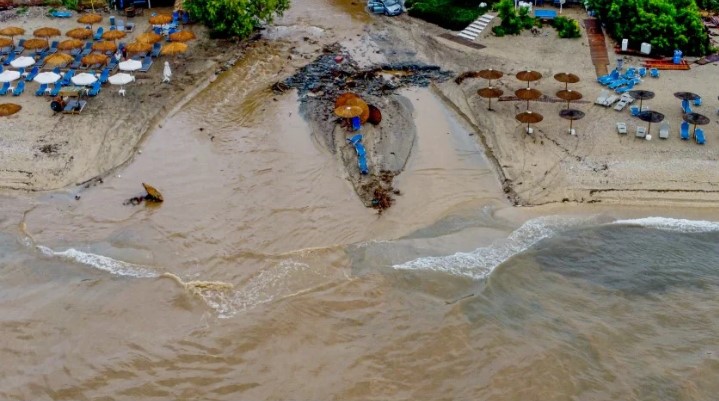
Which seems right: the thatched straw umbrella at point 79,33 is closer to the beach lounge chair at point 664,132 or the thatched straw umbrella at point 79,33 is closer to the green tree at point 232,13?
the green tree at point 232,13

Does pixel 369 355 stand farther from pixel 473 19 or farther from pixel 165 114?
pixel 473 19

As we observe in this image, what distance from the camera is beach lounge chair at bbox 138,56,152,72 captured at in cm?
3606

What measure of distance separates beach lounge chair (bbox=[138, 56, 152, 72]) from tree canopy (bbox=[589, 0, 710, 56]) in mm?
26428

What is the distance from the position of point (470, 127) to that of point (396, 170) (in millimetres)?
5466

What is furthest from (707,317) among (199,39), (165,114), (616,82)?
(199,39)

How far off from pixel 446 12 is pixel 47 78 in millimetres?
24080

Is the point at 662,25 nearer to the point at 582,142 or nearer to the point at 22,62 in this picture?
the point at 582,142

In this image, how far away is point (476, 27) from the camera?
40625mm

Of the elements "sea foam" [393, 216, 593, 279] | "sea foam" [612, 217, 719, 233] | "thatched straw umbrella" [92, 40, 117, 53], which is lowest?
"sea foam" [393, 216, 593, 279]

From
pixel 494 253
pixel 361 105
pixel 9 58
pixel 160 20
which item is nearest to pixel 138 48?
pixel 160 20

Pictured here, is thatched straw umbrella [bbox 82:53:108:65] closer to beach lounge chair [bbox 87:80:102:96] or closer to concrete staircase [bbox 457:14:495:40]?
beach lounge chair [bbox 87:80:102:96]

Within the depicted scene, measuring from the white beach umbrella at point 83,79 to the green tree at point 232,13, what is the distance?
357 inches

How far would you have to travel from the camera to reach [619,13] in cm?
3756

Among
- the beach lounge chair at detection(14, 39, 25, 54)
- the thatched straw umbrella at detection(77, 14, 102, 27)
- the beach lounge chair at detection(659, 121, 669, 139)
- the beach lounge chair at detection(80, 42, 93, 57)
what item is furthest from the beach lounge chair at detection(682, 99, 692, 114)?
the beach lounge chair at detection(14, 39, 25, 54)
